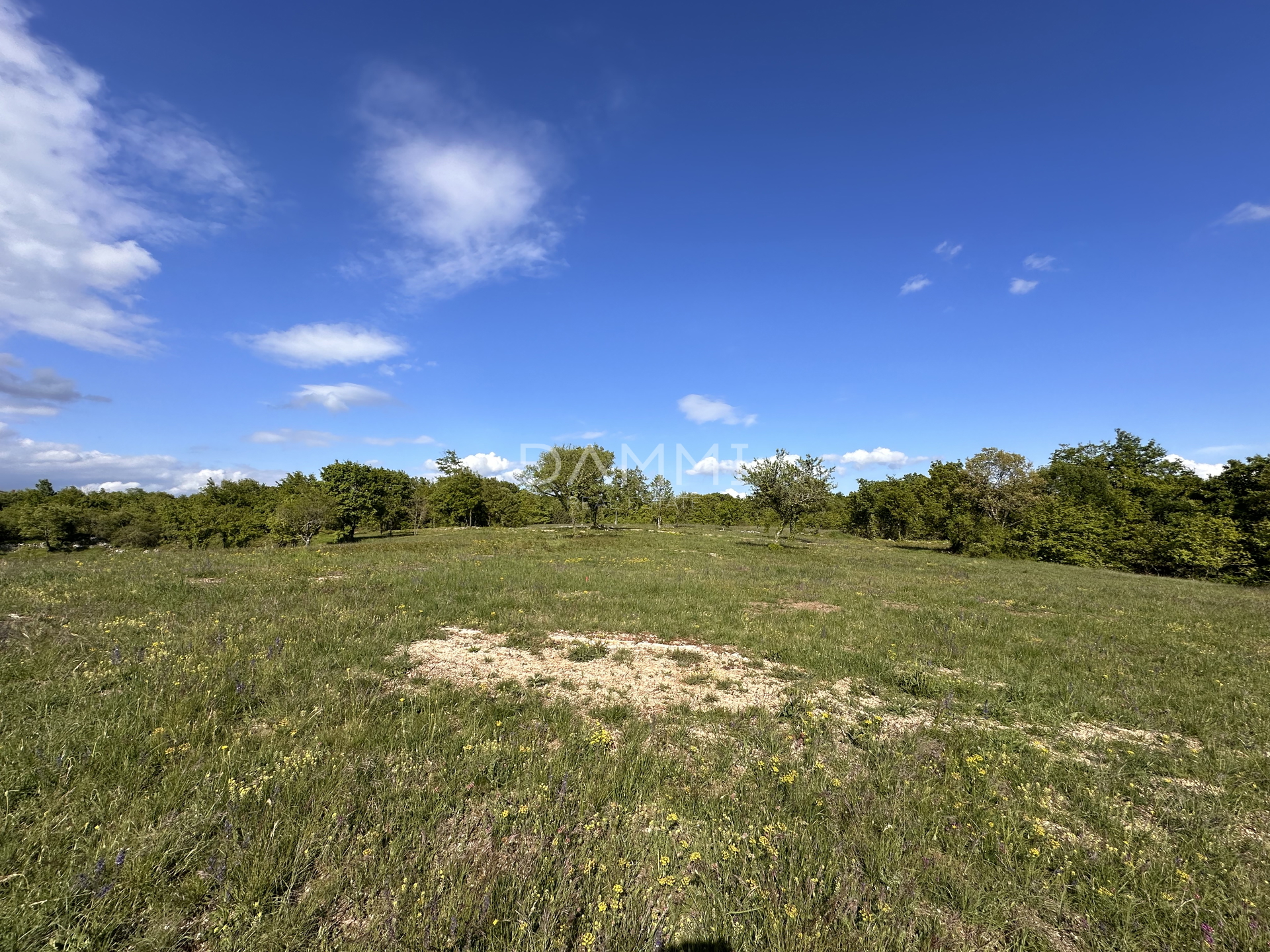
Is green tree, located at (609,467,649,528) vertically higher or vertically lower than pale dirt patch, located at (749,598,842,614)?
higher

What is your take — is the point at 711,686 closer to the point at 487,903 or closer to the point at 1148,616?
the point at 487,903

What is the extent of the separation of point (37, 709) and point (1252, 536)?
7494 cm

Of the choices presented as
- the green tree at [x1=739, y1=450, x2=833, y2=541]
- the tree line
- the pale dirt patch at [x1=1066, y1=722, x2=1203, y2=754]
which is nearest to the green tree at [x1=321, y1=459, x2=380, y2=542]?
the tree line

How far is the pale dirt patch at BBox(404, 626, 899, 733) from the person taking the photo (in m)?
8.59

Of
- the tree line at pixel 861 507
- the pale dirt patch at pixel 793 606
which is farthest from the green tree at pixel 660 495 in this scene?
the pale dirt patch at pixel 793 606

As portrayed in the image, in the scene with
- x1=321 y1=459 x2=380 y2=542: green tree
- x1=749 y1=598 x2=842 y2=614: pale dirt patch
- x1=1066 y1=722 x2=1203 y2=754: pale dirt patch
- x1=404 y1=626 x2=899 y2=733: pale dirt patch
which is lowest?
x1=1066 y1=722 x2=1203 y2=754: pale dirt patch

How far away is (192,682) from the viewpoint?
22.7ft

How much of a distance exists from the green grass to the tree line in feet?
119

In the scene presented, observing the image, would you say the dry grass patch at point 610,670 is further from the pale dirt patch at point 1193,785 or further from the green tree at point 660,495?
the green tree at point 660,495

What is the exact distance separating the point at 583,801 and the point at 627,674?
184 inches

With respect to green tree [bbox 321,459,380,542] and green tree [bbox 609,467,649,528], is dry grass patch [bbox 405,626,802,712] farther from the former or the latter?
green tree [bbox 321,459,380,542]

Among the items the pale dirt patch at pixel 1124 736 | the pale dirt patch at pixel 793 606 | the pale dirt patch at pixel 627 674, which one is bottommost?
the pale dirt patch at pixel 1124 736

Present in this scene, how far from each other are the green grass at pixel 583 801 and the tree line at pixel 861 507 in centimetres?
3637

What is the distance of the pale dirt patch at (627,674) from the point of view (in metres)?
8.59
